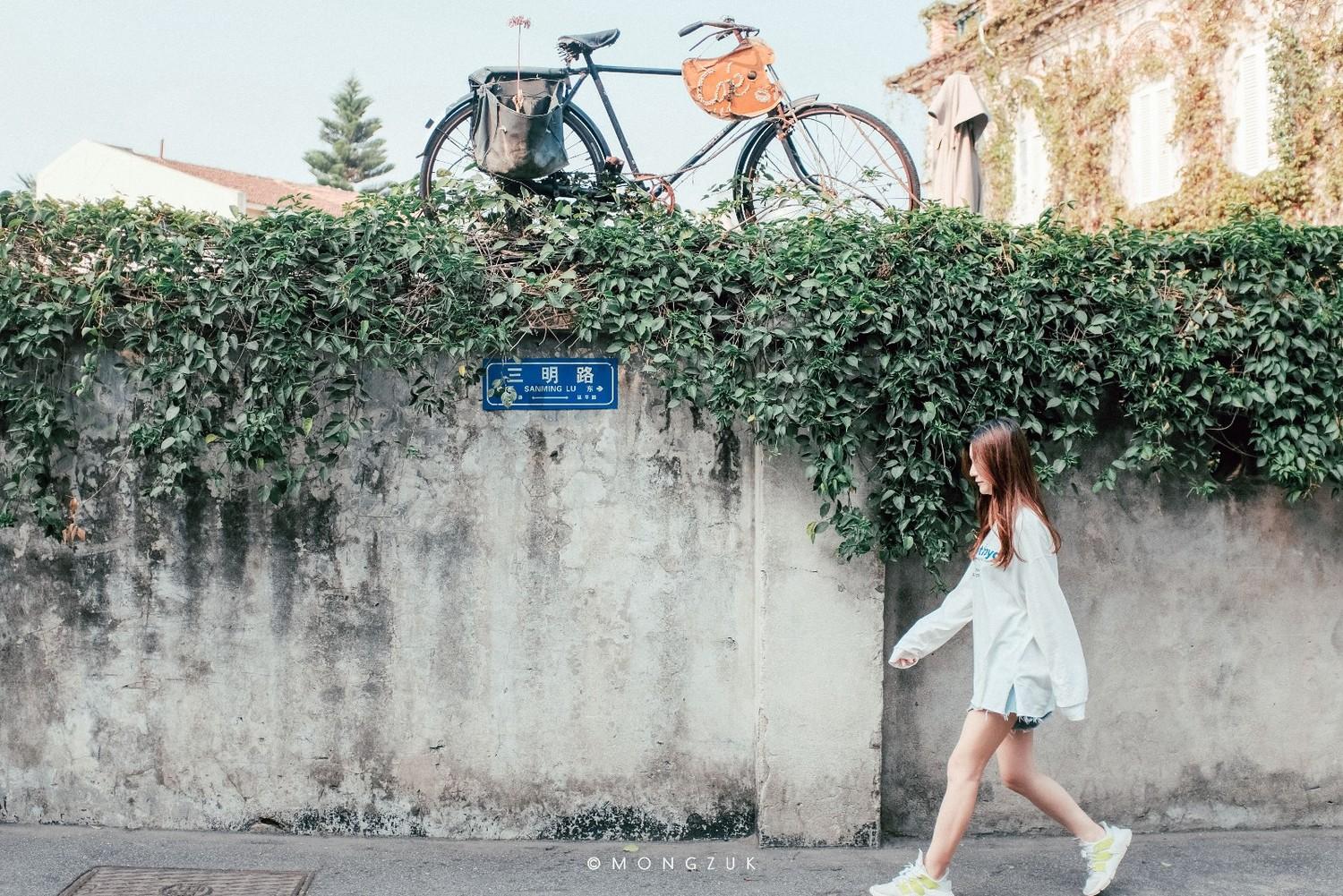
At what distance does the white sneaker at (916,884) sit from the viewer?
3.85m

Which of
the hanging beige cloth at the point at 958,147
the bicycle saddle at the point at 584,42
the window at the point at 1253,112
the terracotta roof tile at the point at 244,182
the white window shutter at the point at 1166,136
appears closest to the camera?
the bicycle saddle at the point at 584,42

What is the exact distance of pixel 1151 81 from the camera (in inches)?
521

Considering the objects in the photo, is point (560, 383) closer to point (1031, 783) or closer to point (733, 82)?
point (733, 82)

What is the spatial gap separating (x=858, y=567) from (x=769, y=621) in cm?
45

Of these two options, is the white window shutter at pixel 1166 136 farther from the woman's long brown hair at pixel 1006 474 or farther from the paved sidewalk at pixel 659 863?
the woman's long brown hair at pixel 1006 474

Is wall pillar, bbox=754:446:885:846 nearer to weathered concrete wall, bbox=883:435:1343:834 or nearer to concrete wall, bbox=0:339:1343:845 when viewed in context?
concrete wall, bbox=0:339:1343:845

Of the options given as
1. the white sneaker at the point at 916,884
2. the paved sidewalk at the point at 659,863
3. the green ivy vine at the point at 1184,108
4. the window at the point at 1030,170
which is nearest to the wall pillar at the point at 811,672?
the paved sidewalk at the point at 659,863

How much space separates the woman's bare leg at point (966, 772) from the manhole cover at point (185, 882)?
8.11 feet

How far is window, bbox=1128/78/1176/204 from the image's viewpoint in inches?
510

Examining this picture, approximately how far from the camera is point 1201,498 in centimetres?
474

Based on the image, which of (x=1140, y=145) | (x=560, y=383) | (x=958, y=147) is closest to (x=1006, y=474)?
(x=560, y=383)

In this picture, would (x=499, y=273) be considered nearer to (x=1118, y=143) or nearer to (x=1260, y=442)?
(x=1260, y=442)

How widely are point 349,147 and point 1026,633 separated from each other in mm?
49074

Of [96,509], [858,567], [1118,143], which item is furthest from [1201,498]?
[1118,143]
